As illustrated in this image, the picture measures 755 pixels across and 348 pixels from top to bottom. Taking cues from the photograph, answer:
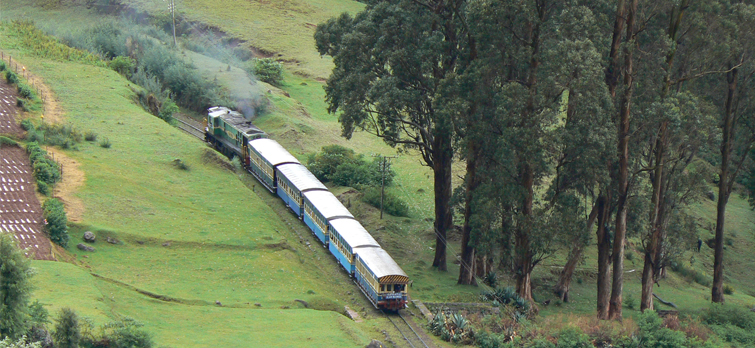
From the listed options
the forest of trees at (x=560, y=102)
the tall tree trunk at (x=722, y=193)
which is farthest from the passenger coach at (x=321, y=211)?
the tall tree trunk at (x=722, y=193)

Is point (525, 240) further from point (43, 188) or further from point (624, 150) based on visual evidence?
point (43, 188)

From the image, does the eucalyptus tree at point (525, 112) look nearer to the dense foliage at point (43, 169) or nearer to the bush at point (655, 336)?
the bush at point (655, 336)

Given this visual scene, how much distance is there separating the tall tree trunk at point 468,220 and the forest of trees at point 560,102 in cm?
10

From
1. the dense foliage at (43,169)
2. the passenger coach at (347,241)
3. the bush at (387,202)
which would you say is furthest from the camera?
the bush at (387,202)

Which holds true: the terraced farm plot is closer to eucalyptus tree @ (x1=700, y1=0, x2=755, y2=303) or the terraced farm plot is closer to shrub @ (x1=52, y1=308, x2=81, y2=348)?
shrub @ (x1=52, y1=308, x2=81, y2=348)

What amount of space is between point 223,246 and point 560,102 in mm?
18716

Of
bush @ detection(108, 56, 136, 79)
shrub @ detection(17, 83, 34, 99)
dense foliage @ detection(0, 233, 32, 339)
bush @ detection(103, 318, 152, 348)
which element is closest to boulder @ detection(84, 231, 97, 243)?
dense foliage @ detection(0, 233, 32, 339)

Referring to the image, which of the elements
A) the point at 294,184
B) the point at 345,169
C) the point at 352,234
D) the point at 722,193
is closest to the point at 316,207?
the point at 294,184

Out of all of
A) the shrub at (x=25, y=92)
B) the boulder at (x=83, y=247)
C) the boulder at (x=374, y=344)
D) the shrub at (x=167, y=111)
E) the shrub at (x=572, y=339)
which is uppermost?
the shrub at (x=25, y=92)

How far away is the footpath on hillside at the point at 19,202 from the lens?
35.3m

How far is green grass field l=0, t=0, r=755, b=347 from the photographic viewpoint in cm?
3256

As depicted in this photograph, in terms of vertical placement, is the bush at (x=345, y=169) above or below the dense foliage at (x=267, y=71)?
below

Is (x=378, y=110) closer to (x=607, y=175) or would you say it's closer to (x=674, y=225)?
(x=607, y=175)

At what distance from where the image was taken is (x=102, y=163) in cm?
4909
